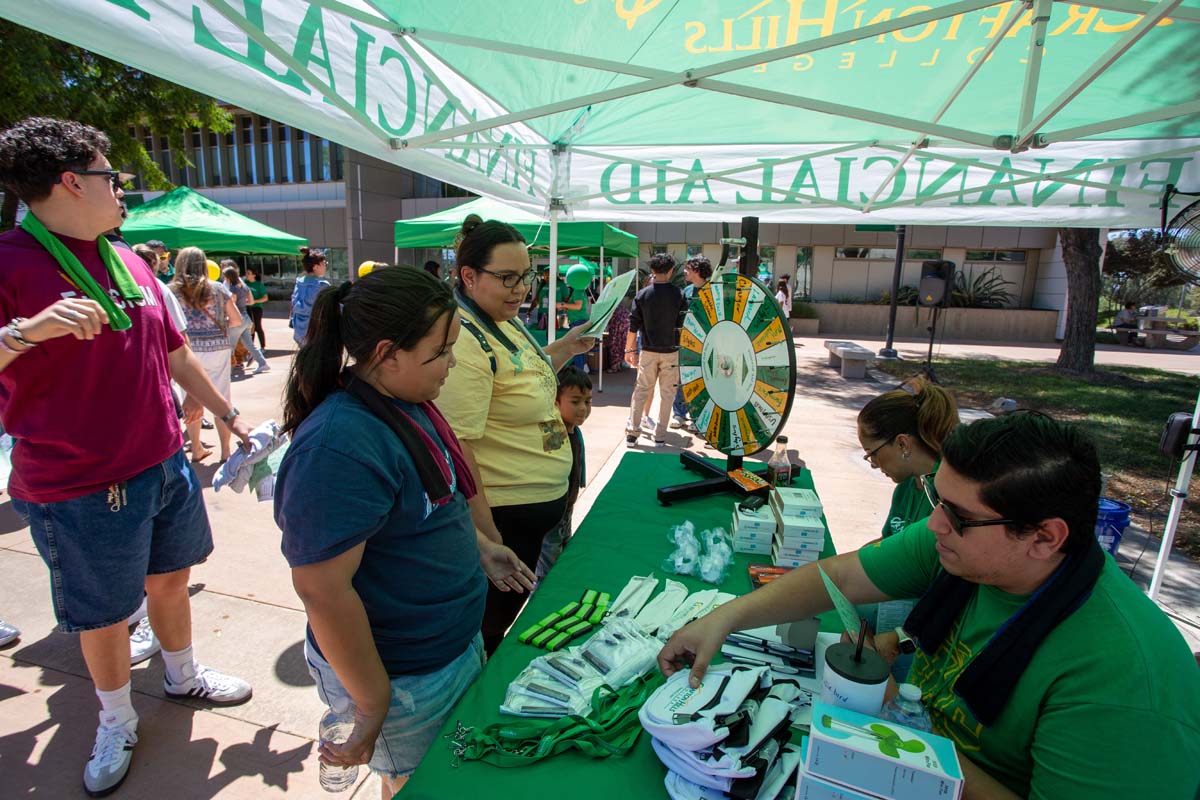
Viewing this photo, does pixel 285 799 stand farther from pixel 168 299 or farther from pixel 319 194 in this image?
pixel 319 194

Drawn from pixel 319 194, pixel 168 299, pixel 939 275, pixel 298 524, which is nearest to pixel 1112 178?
pixel 298 524

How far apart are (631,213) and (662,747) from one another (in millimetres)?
3992

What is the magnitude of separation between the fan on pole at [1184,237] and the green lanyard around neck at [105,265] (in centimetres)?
475

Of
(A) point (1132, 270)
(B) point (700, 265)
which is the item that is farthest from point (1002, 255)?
(B) point (700, 265)

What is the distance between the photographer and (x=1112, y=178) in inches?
139

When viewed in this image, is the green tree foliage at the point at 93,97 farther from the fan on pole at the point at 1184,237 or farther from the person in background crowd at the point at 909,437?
the fan on pole at the point at 1184,237

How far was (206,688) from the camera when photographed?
2.23 meters

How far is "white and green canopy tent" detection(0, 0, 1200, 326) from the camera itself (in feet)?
5.64

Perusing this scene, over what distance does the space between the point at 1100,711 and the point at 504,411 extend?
152cm

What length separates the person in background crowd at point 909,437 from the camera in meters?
1.80

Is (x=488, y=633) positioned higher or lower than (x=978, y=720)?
lower

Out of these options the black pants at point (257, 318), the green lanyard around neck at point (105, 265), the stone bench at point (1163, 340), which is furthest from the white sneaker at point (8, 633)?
the stone bench at point (1163, 340)

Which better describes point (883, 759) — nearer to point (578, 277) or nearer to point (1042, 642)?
point (1042, 642)

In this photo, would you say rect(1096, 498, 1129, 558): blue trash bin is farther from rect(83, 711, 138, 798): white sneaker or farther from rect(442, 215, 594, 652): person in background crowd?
rect(83, 711, 138, 798): white sneaker
